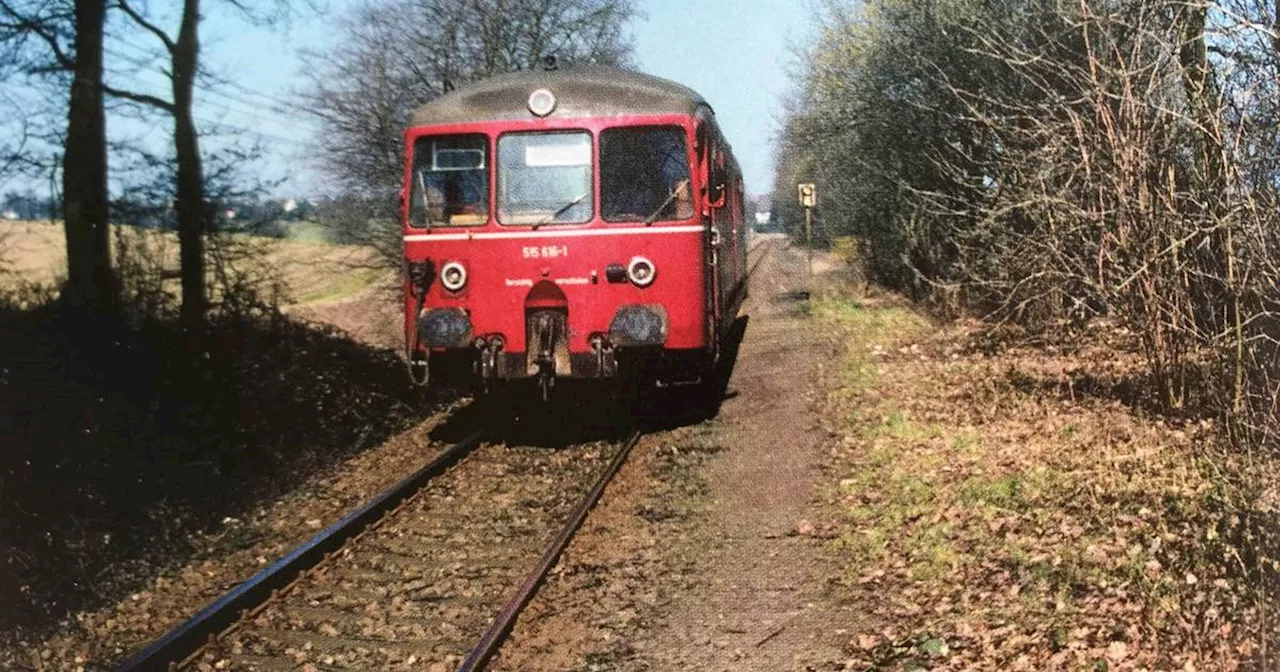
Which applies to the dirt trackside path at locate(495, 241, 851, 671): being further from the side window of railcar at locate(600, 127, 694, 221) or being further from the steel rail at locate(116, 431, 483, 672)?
the side window of railcar at locate(600, 127, 694, 221)

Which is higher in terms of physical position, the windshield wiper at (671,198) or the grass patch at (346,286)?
the windshield wiper at (671,198)

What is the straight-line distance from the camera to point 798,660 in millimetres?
5379

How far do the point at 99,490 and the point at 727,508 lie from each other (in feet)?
15.0

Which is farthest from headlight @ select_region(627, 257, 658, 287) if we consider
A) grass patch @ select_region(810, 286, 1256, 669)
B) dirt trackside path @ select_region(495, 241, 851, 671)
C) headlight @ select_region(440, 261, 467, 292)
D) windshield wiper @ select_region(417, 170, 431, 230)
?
grass patch @ select_region(810, 286, 1256, 669)

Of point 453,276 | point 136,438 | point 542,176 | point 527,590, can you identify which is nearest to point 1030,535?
point 527,590

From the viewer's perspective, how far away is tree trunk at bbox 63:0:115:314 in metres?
10.4

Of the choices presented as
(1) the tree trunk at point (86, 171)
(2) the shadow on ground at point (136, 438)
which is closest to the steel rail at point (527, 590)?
(2) the shadow on ground at point (136, 438)

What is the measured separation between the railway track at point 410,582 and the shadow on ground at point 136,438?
112 centimetres

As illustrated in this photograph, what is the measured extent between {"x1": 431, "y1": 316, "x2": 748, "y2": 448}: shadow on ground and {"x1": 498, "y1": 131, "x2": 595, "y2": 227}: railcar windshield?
2.24 metres

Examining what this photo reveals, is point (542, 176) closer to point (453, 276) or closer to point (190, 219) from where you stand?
point (453, 276)

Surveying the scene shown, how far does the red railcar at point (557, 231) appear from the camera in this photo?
941cm

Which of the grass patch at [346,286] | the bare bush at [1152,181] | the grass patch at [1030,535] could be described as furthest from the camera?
the grass patch at [346,286]

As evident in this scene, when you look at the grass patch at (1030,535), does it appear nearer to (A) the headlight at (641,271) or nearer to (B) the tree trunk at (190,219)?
(A) the headlight at (641,271)

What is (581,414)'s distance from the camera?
11867 mm
